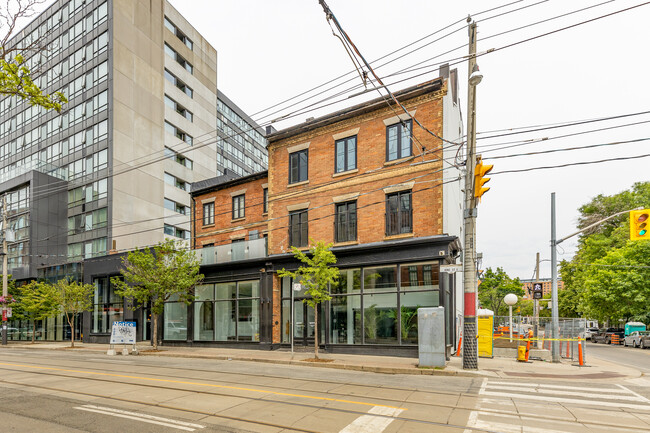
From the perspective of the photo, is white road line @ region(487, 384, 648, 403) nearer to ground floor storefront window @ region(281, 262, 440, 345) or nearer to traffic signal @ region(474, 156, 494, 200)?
traffic signal @ region(474, 156, 494, 200)

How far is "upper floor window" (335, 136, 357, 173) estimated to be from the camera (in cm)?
2138

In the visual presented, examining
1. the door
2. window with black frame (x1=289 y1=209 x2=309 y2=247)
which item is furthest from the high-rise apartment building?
the door

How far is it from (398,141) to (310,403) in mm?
13480

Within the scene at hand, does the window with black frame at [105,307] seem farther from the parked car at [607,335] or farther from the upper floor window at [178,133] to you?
the parked car at [607,335]

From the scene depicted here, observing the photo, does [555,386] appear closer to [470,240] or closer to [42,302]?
[470,240]

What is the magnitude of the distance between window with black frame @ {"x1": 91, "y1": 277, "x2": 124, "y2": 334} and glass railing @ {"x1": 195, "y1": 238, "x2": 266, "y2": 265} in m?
10.5

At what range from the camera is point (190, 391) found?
35.2 ft

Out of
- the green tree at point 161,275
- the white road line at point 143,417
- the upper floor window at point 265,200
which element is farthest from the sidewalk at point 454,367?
the upper floor window at point 265,200

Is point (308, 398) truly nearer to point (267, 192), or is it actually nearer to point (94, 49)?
point (267, 192)

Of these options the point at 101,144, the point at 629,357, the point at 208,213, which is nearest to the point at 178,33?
→ the point at 101,144

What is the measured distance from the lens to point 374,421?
7816 millimetres

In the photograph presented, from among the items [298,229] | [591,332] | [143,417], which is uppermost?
[298,229]

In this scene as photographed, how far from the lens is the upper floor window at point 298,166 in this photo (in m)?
23.1

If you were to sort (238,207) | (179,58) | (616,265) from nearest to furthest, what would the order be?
(238,207) → (616,265) → (179,58)
